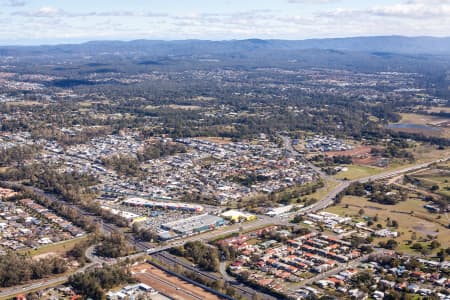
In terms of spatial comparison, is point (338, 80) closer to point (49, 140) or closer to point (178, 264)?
point (49, 140)

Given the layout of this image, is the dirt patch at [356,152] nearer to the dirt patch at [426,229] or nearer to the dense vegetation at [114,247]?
the dirt patch at [426,229]

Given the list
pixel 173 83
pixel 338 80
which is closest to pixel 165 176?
pixel 173 83

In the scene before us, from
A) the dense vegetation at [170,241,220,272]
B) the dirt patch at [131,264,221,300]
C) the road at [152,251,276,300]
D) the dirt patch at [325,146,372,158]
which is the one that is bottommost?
the road at [152,251,276,300]

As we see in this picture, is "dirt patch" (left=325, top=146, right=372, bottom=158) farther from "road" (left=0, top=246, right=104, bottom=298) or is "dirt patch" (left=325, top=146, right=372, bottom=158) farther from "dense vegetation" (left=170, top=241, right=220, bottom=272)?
"road" (left=0, top=246, right=104, bottom=298)

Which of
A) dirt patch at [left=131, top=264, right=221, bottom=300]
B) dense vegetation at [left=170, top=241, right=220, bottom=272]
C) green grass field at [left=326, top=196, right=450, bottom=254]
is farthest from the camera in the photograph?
green grass field at [left=326, top=196, right=450, bottom=254]

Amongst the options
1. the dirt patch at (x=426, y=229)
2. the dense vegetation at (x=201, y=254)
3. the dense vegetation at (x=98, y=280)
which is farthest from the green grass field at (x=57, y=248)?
the dirt patch at (x=426, y=229)

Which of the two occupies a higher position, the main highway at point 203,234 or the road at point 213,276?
the main highway at point 203,234

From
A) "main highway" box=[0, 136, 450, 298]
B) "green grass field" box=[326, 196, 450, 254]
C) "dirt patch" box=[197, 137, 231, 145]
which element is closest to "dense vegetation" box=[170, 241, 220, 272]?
"main highway" box=[0, 136, 450, 298]

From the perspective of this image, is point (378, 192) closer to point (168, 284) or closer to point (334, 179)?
point (334, 179)

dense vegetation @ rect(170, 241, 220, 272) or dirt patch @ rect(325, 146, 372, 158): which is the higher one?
dirt patch @ rect(325, 146, 372, 158)
